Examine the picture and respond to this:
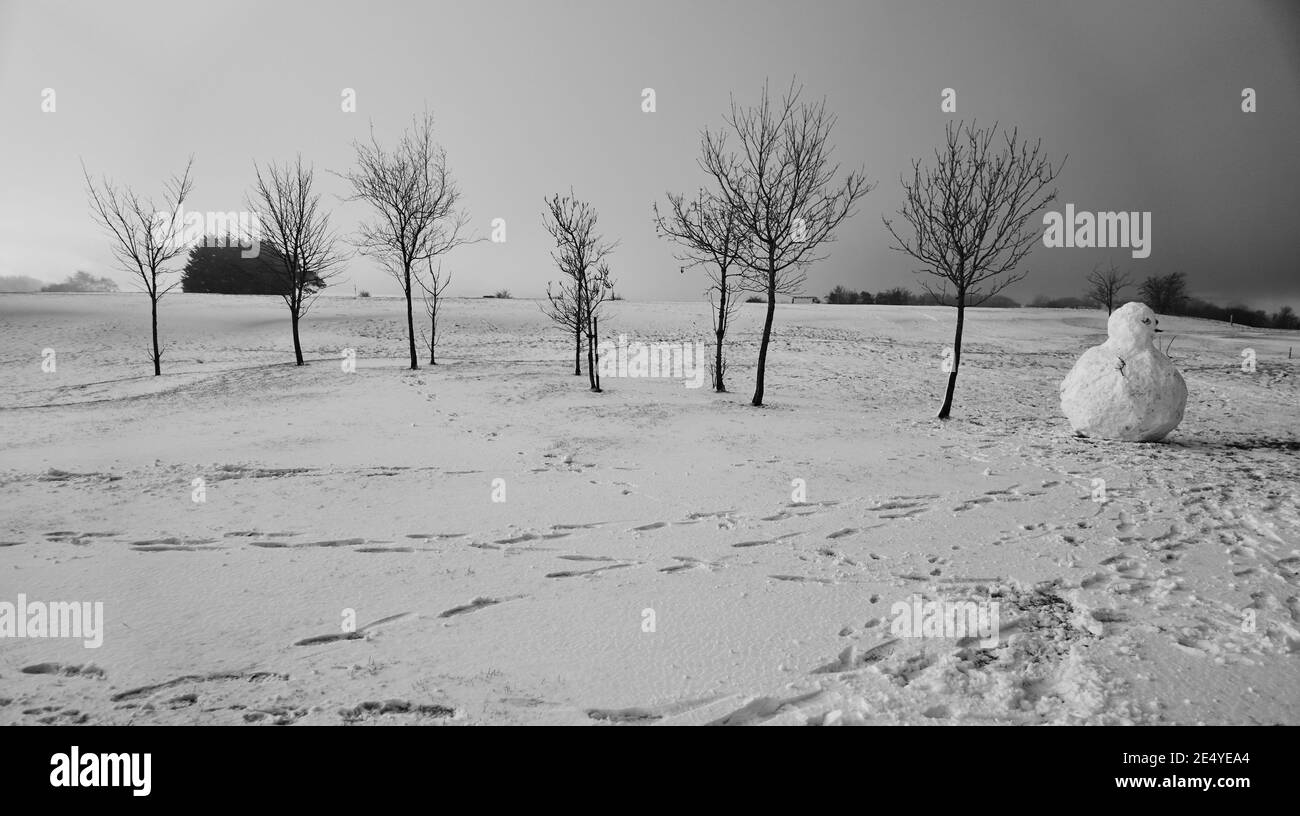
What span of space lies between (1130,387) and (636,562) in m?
11.0

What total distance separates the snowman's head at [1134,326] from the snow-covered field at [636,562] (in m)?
2.07

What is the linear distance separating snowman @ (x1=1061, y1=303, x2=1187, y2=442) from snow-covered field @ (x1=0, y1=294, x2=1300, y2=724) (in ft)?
1.68

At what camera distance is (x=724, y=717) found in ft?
11.8

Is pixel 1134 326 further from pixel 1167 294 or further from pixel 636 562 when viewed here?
pixel 1167 294

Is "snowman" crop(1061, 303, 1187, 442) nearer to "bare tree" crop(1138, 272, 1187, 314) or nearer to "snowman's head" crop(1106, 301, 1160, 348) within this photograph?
"snowman's head" crop(1106, 301, 1160, 348)

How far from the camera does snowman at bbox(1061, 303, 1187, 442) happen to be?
1123cm

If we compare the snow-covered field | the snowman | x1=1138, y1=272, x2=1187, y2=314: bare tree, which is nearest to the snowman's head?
the snowman

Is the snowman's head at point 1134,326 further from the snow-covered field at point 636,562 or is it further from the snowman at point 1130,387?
the snow-covered field at point 636,562

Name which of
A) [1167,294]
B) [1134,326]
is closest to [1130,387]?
[1134,326]

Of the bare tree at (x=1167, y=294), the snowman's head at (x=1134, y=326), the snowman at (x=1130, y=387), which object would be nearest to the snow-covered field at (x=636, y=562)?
the snowman at (x=1130, y=387)

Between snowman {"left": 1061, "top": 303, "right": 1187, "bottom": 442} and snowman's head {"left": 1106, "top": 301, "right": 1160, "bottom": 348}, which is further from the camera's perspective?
snowman's head {"left": 1106, "top": 301, "right": 1160, "bottom": 348}

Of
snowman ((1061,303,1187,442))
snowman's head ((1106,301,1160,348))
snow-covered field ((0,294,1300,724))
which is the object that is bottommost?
snow-covered field ((0,294,1300,724))

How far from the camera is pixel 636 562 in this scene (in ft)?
20.5

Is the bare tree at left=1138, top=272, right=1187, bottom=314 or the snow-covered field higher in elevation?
the bare tree at left=1138, top=272, right=1187, bottom=314
